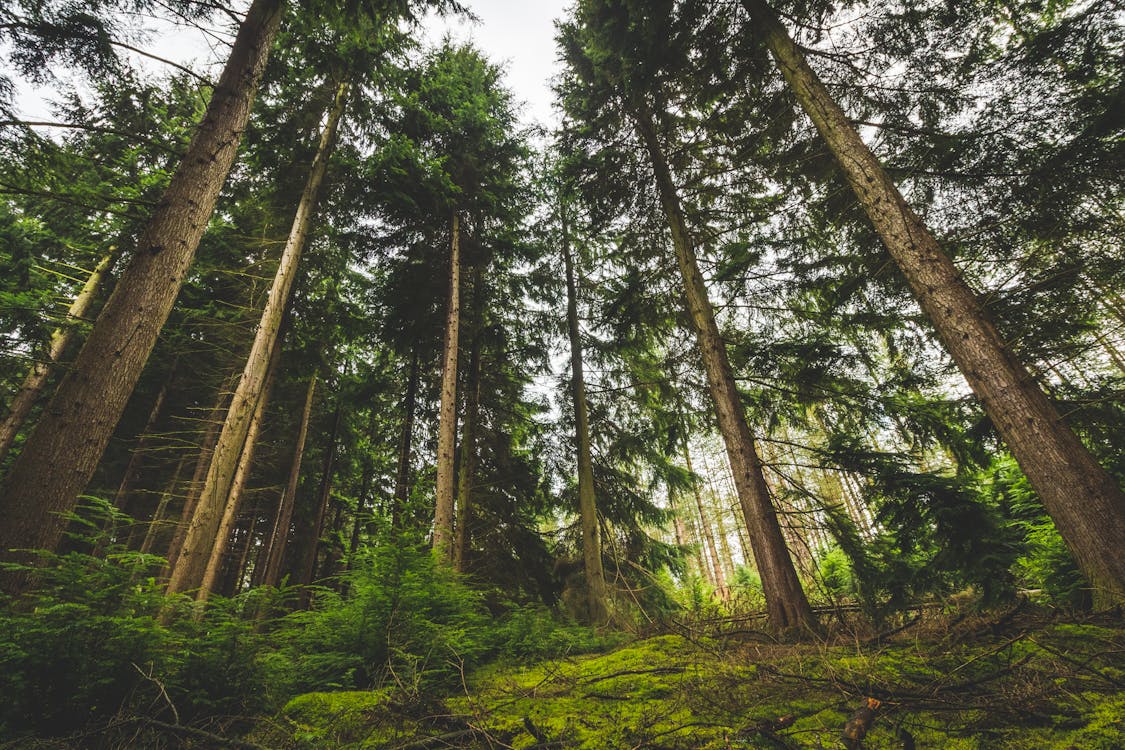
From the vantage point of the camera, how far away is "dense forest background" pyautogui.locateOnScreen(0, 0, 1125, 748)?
8.73 feet

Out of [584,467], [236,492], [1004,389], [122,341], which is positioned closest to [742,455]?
[1004,389]

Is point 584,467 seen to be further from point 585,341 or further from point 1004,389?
point 1004,389

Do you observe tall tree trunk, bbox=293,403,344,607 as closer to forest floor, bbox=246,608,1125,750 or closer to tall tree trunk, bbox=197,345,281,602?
tall tree trunk, bbox=197,345,281,602

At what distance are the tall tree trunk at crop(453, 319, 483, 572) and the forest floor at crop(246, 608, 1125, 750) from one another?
5.49 meters

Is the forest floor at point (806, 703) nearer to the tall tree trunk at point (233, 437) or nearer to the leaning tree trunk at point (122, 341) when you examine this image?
the leaning tree trunk at point (122, 341)

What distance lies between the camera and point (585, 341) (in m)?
11.5

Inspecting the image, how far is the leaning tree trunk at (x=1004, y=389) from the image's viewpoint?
118 inches

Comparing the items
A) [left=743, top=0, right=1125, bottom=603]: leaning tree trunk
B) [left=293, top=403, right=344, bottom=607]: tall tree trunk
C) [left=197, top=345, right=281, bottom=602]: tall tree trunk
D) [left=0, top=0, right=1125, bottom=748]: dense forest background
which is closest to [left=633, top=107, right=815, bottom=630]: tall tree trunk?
[left=0, top=0, right=1125, bottom=748]: dense forest background

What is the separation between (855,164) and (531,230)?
8928 millimetres

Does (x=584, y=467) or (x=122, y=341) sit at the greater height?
(x=584, y=467)

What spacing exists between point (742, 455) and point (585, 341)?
6.45m

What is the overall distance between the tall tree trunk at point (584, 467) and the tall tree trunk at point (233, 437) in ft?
21.6

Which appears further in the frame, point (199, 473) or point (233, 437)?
point (199, 473)

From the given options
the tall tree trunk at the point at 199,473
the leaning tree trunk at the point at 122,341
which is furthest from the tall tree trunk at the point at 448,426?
the tall tree trunk at the point at 199,473
